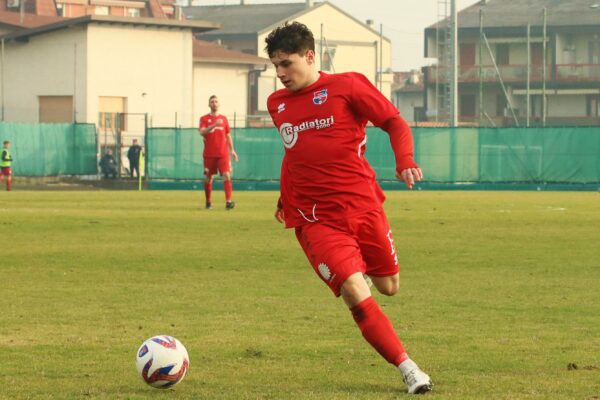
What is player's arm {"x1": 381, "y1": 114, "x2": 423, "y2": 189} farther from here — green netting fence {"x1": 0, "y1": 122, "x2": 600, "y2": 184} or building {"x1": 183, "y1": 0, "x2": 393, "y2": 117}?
building {"x1": 183, "y1": 0, "x2": 393, "y2": 117}

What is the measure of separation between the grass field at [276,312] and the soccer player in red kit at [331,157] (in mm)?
758

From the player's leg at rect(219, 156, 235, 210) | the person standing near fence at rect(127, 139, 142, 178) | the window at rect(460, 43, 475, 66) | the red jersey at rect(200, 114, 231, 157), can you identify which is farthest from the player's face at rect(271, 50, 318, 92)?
the window at rect(460, 43, 475, 66)

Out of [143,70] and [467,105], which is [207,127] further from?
[467,105]

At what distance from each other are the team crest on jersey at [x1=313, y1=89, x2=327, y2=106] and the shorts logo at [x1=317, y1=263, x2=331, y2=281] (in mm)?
982

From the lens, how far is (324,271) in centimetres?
741

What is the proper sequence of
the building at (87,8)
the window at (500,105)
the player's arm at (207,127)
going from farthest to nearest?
the window at (500,105) → the building at (87,8) → the player's arm at (207,127)

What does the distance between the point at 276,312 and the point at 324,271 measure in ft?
11.5

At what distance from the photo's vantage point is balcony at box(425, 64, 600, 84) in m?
77.5

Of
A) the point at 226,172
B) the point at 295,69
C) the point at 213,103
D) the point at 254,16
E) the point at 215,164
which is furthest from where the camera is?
the point at 254,16

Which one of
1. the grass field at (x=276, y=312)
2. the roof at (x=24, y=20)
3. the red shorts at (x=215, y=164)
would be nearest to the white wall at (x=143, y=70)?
the roof at (x=24, y=20)

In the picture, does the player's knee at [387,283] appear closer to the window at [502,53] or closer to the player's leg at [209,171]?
the player's leg at [209,171]

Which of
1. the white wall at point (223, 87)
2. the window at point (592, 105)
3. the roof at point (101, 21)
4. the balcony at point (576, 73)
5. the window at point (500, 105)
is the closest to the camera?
the roof at point (101, 21)

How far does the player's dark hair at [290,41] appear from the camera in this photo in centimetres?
746

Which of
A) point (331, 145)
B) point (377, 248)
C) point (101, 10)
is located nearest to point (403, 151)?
point (331, 145)
